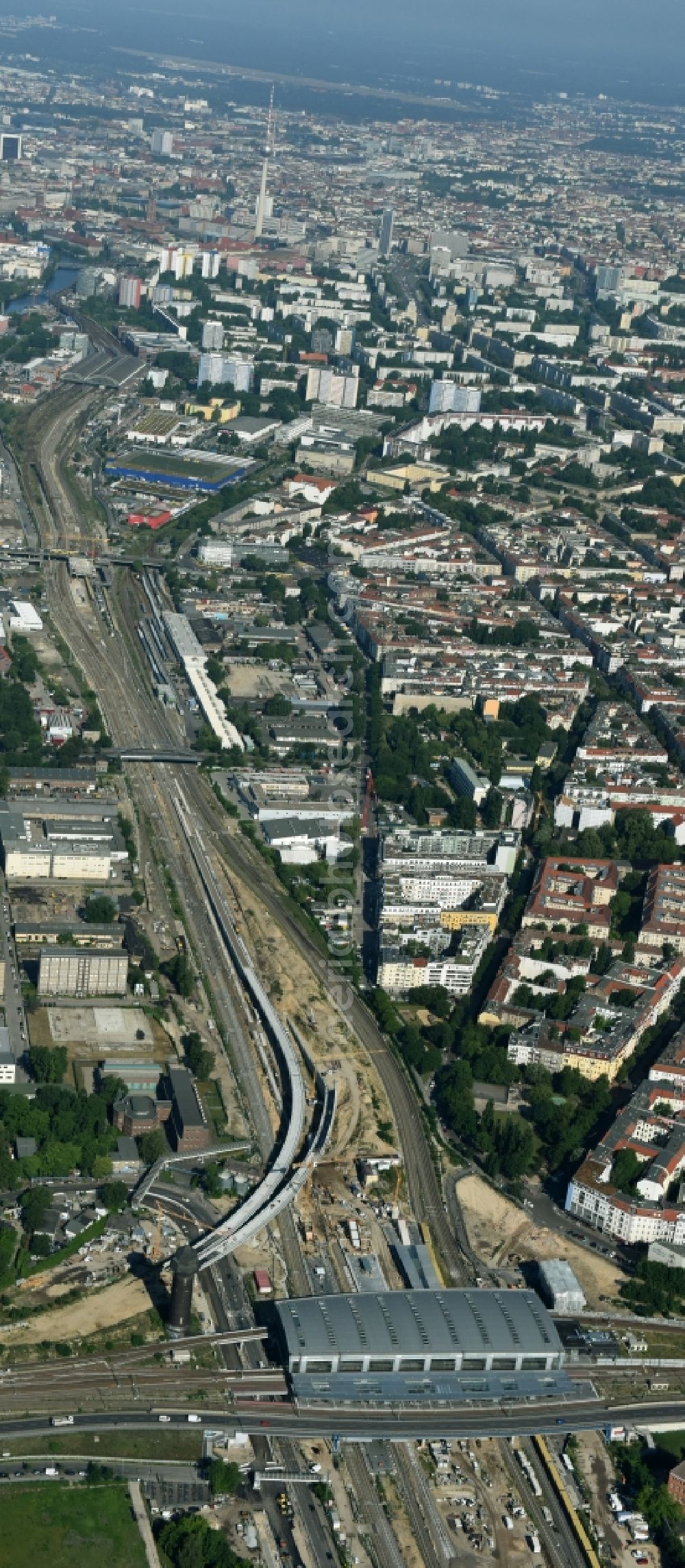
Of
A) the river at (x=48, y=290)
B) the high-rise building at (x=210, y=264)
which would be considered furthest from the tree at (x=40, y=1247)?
the high-rise building at (x=210, y=264)

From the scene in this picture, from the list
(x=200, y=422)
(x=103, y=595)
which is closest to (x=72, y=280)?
(x=200, y=422)

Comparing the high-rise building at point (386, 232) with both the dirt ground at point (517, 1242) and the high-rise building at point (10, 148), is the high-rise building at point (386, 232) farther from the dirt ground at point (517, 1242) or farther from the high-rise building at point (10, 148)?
the dirt ground at point (517, 1242)

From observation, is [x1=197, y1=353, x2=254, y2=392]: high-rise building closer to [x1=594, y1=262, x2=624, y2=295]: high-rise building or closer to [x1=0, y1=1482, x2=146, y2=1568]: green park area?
[x1=594, y1=262, x2=624, y2=295]: high-rise building

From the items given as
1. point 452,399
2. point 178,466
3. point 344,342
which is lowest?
point 344,342

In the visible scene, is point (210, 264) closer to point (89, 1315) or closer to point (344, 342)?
point (344, 342)

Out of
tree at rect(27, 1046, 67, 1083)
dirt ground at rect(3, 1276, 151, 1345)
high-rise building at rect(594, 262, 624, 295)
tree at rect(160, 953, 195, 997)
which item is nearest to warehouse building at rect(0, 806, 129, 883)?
tree at rect(160, 953, 195, 997)

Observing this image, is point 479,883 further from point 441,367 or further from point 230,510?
point 441,367

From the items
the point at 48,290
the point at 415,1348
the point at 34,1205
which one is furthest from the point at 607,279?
the point at 415,1348
